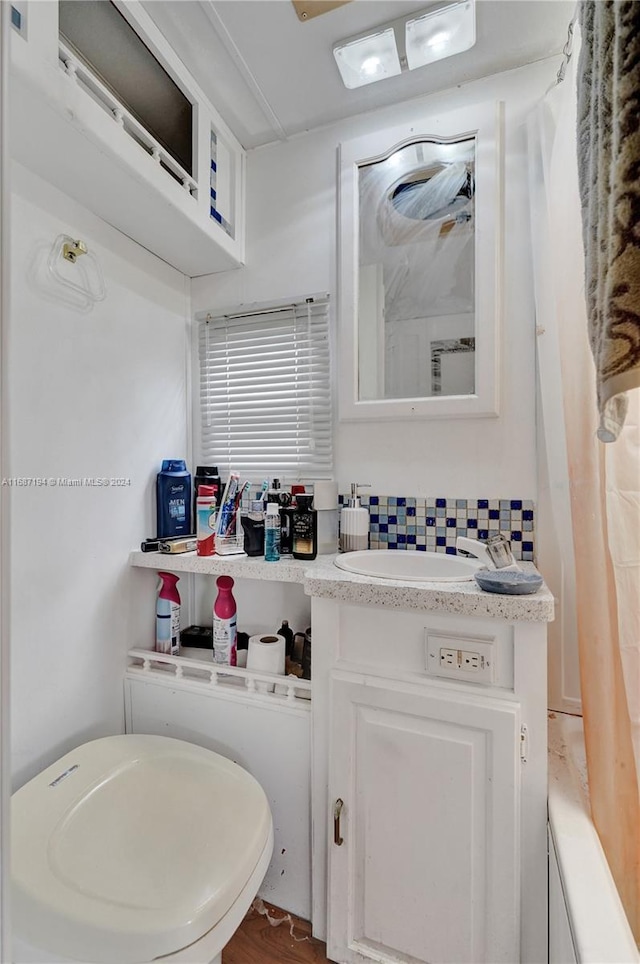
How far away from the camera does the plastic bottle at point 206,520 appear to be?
4.00ft

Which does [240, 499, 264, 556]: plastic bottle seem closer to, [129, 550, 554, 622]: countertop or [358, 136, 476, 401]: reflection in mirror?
[129, 550, 554, 622]: countertop

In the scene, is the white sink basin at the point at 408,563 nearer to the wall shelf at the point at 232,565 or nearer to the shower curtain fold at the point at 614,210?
the wall shelf at the point at 232,565

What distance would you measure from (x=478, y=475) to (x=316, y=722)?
0.75 metres

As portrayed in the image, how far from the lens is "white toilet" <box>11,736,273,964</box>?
2.11 feet

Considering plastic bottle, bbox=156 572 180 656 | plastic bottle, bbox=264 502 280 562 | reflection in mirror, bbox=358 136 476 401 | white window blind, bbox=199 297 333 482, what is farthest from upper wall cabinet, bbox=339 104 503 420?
plastic bottle, bbox=156 572 180 656

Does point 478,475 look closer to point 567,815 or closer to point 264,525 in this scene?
point 264,525

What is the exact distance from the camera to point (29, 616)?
3.20ft

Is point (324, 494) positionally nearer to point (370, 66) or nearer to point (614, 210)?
point (614, 210)

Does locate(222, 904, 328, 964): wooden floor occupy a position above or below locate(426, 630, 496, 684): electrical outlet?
below

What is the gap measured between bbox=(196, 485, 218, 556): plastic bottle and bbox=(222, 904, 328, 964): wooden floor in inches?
35.6

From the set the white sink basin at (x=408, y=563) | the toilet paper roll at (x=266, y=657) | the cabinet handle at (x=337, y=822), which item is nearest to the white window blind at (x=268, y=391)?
the white sink basin at (x=408, y=563)

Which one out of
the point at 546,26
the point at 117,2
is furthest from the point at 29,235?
the point at 546,26

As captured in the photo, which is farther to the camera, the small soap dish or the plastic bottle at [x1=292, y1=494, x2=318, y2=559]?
the plastic bottle at [x1=292, y1=494, x2=318, y2=559]

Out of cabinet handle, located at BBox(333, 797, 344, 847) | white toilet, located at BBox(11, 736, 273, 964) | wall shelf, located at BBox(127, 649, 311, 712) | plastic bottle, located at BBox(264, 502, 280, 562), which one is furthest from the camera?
plastic bottle, located at BBox(264, 502, 280, 562)
